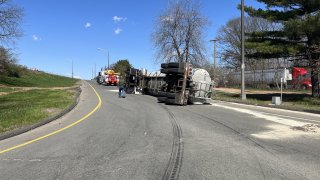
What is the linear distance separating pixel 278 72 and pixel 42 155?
50641mm

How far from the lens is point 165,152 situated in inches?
381

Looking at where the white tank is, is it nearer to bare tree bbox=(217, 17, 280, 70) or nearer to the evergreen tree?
the evergreen tree

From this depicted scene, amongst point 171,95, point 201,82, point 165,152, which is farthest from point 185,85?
point 165,152

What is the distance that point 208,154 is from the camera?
9352 mm

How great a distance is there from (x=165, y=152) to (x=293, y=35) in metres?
24.6

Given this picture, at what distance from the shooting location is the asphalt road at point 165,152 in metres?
7.68

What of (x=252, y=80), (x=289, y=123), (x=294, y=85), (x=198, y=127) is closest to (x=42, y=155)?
(x=198, y=127)

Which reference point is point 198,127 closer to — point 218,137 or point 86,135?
point 218,137

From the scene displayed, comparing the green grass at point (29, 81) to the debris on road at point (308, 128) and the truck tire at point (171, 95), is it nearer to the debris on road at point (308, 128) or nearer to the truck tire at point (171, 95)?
the truck tire at point (171, 95)

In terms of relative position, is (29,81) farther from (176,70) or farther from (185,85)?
(185,85)

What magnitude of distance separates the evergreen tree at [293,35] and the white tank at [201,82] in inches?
244

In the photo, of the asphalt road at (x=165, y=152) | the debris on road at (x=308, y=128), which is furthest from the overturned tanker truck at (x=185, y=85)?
the debris on road at (x=308, y=128)

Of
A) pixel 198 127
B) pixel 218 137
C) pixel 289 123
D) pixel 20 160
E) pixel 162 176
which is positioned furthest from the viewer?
pixel 289 123

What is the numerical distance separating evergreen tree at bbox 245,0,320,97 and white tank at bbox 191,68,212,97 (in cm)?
619
